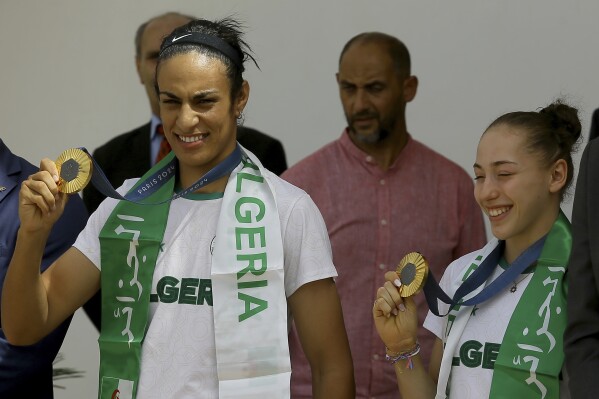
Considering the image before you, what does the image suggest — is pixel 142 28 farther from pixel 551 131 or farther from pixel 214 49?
pixel 551 131

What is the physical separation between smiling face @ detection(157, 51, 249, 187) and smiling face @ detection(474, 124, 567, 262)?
670mm

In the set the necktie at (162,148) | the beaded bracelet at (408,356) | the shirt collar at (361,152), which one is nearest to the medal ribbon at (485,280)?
the beaded bracelet at (408,356)

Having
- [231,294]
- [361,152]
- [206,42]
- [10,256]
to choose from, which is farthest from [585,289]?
[361,152]

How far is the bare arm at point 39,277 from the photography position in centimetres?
315

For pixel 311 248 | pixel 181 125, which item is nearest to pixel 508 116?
pixel 311 248

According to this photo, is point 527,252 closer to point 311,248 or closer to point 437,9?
point 311,248

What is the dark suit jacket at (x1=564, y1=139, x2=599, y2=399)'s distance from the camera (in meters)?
2.85

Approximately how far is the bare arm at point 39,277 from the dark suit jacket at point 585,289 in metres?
1.20

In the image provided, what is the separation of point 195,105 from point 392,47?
167 cm

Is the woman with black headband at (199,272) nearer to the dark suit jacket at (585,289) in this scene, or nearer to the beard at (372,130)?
the dark suit jacket at (585,289)

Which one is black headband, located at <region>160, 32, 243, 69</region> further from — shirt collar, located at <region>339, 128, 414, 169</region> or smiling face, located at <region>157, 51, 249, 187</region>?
shirt collar, located at <region>339, 128, 414, 169</region>

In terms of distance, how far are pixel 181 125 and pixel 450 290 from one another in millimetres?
819

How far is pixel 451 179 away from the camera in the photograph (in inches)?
179

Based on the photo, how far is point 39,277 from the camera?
3.22m
